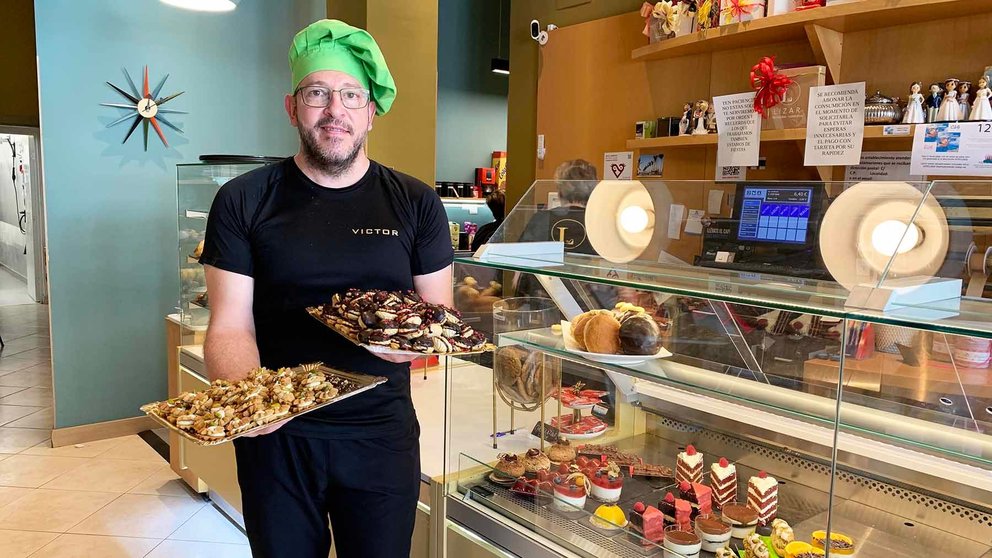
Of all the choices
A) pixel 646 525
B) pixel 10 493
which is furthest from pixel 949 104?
pixel 10 493

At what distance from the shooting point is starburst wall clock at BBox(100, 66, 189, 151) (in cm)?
432

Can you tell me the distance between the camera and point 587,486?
1767 millimetres

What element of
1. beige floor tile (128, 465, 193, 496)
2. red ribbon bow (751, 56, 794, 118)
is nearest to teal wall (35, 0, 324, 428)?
beige floor tile (128, 465, 193, 496)

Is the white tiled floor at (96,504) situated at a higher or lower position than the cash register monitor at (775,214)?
lower

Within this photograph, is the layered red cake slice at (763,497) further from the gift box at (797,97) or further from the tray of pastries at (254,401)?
the gift box at (797,97)

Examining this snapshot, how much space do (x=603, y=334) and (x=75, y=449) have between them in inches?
155

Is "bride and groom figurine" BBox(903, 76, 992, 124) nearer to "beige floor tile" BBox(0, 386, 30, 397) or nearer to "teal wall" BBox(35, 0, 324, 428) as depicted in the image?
"teal wall" BBox(35, 0, 324, 428)

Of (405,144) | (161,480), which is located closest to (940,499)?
(161,480)

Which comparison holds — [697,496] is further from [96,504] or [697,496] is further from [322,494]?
[96,504]

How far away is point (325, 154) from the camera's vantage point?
1.54m

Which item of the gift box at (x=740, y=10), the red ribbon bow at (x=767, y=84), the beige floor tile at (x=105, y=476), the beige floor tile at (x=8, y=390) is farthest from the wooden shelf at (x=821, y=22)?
the beige floor tile at (x=8, y=390)

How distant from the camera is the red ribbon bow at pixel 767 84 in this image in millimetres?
3016

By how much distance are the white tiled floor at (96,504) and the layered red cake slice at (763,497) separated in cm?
227

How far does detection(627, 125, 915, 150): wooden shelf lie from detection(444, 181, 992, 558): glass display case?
4.88 feet
